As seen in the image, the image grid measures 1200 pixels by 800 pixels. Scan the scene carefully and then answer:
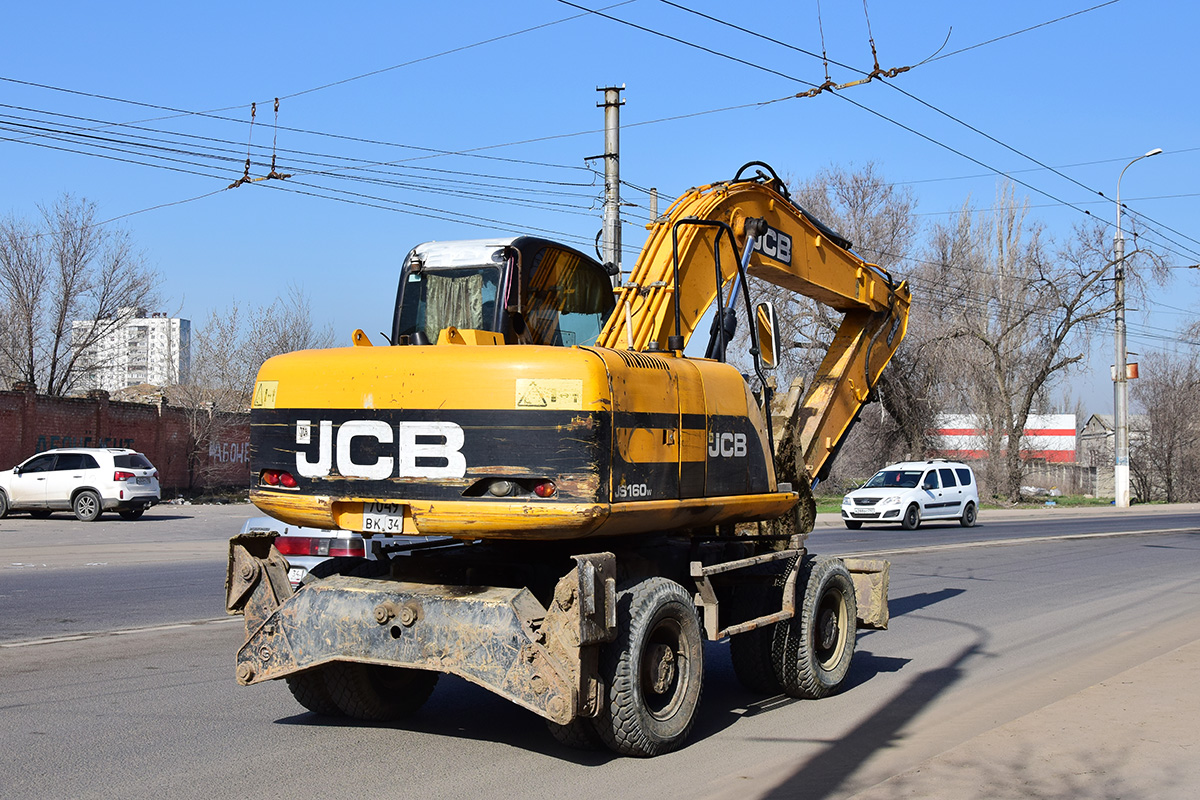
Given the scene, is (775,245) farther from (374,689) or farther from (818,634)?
(374,689)

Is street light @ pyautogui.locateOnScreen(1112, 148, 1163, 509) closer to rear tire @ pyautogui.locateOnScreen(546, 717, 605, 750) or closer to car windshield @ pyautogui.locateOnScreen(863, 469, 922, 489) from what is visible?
car windshield @ pyautogui.locateOnScreen(863, 469, 922, 489)

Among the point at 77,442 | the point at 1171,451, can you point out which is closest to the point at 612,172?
the point at 77,442

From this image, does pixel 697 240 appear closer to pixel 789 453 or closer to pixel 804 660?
pixel 789 453

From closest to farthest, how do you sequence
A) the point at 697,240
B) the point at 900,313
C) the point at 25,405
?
1. the point at 697,240
2. the point at 900,313
3. the point at 25,405

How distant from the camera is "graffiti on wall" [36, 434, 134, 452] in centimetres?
3133

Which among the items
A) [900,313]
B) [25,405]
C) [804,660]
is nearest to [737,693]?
[804,660]

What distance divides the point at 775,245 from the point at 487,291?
3385 millimetres

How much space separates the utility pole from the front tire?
44.5 feet

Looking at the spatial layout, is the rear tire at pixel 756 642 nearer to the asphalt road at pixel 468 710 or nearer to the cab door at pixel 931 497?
the asphalt road at pixel 468 710

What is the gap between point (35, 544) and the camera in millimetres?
20438

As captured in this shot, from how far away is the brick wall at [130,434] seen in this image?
30.5 meters

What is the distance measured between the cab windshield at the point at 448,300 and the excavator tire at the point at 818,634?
9.43ft

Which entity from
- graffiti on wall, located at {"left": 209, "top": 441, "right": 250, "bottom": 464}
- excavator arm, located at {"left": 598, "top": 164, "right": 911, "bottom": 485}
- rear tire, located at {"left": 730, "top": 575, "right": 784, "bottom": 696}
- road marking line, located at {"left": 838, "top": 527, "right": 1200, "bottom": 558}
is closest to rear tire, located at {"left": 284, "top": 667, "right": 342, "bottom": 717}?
rear tire, located at {"left": 730, "top": 575, "right": 784, "bottom": 696}

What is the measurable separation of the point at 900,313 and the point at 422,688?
22.2ft
